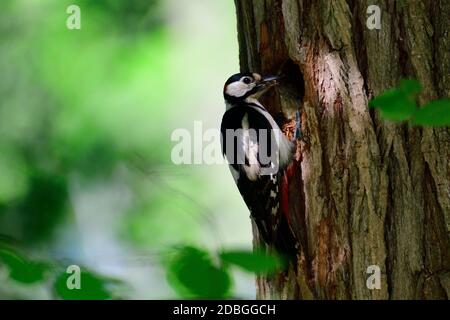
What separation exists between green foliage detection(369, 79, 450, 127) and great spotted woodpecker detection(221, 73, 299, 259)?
184 centimetres

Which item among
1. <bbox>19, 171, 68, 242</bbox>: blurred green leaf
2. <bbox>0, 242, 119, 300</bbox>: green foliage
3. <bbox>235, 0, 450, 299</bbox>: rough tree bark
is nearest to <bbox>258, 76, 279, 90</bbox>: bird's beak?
<bbox>235, 0, 450, 299</bbox>: rough tree bark

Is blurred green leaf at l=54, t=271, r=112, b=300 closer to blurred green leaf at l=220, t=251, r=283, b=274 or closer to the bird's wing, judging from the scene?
blurred green leaf at l=220, t=251, r=283, b=274

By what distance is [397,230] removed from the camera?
11.2 feet

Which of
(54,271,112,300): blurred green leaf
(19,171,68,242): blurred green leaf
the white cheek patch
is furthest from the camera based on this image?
(19,171,68,242): blurred green leaf

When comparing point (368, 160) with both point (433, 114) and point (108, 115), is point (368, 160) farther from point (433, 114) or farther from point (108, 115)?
point (108, 115)

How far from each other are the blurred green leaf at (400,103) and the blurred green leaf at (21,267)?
36.0 inches

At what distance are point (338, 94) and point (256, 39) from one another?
70cm

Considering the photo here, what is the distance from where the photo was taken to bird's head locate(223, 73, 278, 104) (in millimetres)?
4203

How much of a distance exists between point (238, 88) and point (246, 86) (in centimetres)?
20

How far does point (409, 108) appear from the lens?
2.01 m

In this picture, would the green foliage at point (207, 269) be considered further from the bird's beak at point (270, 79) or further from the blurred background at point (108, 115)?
the blurred background at point (108, 115)

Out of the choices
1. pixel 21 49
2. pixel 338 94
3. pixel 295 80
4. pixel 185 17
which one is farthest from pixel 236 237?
pixel 338 94

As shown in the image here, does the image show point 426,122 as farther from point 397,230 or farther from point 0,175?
point 0,175

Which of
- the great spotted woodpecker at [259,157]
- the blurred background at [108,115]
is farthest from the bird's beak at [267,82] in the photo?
the blurred background at [108,115]
